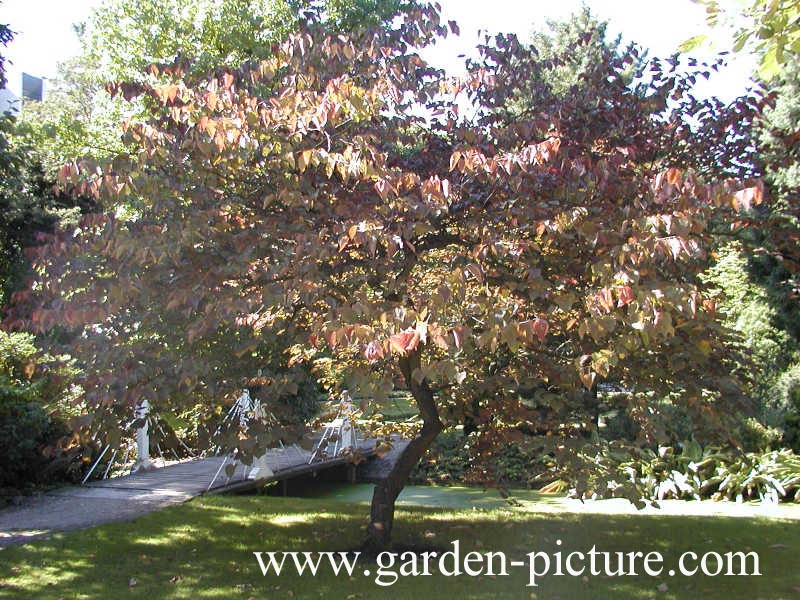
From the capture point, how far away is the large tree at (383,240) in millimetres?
3818

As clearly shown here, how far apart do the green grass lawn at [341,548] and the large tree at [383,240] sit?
1186mm

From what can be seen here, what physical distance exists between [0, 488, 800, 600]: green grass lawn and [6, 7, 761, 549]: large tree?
119cm

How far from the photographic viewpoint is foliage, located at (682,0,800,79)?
13.1 ft

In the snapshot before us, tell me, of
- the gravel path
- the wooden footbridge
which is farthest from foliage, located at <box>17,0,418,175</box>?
the gravel path

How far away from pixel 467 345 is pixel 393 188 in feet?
3.02

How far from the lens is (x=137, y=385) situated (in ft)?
14.7

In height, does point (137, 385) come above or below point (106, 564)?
above

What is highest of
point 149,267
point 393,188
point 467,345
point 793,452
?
point 393,188

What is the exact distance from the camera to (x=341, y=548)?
21.1 feet

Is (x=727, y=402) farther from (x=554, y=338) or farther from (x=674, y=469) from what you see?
(x=674, y=469)

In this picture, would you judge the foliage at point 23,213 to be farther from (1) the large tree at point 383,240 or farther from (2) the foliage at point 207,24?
(1) the large tree at point 383,240

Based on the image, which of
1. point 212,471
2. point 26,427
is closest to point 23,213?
point 26,427

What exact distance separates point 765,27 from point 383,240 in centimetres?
239

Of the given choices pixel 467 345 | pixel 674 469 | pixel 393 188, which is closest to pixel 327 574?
pixel 467 345
